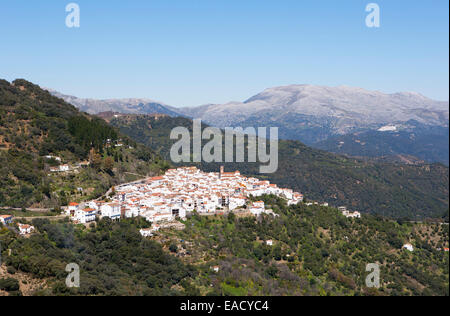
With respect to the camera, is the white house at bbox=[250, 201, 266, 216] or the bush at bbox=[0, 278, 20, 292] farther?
the white house at bbox=[250, 201, 266, 216]

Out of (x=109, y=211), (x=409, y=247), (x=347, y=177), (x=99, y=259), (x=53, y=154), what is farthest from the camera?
(x=347, y=177)

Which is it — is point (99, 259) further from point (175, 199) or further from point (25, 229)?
point (175, 199)

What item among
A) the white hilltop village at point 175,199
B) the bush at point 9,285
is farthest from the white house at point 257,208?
the bush at point 9,285

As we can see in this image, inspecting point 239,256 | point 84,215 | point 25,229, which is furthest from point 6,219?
point 239,256

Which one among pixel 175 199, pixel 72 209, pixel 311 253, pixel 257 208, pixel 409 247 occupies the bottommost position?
pixel 409 247

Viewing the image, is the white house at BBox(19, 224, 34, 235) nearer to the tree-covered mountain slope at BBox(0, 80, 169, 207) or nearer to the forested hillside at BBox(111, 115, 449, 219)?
the tree-covered mountain slope at BBox(0, 80, 169, 207)

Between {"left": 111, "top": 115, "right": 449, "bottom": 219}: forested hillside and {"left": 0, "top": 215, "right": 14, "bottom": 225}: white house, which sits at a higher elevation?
{"left": 0, "top": 215, "right": 14, "bottom": 225}: white house

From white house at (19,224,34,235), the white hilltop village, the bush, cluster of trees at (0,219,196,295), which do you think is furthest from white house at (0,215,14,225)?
the bush
